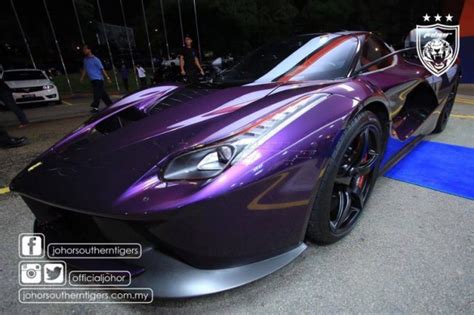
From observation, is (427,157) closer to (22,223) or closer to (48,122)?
(22,223)

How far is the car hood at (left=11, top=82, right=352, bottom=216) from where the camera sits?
1.18 meters

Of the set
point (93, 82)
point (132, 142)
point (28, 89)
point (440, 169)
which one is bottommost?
point (28, 89)

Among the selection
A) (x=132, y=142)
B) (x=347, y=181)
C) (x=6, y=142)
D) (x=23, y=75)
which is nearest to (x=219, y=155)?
(x=132, y=142)

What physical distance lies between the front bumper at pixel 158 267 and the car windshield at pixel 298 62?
48.5 inches

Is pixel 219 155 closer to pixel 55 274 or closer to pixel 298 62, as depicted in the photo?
pixel 55 274

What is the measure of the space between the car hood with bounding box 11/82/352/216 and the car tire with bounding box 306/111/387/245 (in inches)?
13.4

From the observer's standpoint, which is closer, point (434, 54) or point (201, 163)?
point (201, 163)

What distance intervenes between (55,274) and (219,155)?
111cm

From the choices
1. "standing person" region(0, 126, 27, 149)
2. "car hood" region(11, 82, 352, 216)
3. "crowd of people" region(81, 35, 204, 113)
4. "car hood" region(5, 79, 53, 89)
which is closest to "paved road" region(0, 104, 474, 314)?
"car hood" region(11, 82, 352, 216)

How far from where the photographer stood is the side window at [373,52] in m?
2.12

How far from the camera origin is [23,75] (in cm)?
912

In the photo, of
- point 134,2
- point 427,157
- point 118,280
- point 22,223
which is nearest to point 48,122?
point 22,223

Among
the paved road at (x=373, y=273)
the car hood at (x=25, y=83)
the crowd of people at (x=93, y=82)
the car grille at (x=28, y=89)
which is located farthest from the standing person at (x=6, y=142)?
the car hood at (x=25, y=83)

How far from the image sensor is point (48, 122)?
19.6 feet
